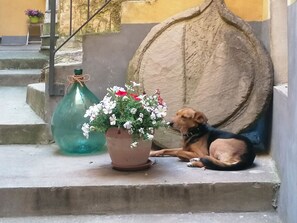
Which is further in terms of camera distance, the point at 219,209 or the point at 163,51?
the point at 163,51

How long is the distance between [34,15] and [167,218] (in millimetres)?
6772

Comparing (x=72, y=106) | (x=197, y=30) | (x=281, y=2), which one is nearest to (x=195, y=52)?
(x=197, y=30)

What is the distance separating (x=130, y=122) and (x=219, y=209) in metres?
0.70

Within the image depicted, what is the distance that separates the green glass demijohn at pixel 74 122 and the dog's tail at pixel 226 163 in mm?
822

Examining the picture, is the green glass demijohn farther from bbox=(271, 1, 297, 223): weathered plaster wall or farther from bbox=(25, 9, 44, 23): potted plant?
bbox=(25, 9, 44, 23): potted plant

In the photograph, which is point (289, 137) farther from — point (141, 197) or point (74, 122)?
point (74, 122)

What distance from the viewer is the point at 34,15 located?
8.73m

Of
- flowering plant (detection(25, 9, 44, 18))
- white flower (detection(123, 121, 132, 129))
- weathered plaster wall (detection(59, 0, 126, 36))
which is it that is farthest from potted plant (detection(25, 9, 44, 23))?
white flower (detection(123, 121, 132, 129))

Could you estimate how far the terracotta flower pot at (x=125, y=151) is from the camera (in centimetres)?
291

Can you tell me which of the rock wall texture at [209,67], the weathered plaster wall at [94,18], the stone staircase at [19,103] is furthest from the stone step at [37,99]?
the rock wall texture at [209,67]

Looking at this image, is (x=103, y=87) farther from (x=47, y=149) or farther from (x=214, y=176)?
(x=214, y=176)

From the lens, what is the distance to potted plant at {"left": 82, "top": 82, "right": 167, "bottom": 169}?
113 inches

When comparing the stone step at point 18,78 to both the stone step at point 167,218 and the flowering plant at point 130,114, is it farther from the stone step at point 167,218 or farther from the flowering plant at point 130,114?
the stone step at point 167,218

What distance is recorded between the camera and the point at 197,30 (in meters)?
3.54
